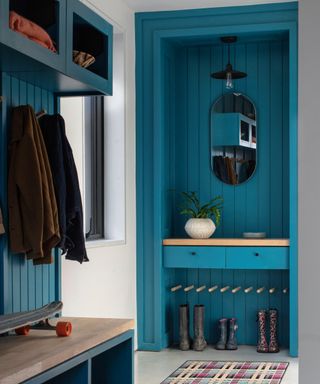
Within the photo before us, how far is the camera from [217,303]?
20.1 ft

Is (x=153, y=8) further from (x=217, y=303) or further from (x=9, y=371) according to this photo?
(x=9, y=371)

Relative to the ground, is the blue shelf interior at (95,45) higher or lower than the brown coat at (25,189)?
higher

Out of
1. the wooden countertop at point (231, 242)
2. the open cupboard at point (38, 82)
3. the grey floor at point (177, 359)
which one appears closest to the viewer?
the open cupboard at point (38, 82)

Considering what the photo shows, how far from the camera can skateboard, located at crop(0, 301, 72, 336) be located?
8.89 ft

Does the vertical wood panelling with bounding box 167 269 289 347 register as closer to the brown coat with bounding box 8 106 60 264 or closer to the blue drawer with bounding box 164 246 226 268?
the blue drawer with bounding box 164 246 226 268

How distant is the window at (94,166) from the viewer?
5.26 metres

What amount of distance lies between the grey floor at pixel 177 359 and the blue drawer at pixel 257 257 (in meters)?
0.70

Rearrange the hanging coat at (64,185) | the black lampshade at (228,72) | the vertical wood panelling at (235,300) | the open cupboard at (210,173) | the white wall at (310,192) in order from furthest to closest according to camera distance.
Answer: the vertical wood panelling at (235,300), the black lampshade at (228,72), the open cupboard at (210,173), the hanging coat at (64,185), the white wall at (310,192)

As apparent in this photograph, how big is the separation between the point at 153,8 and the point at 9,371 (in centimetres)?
402

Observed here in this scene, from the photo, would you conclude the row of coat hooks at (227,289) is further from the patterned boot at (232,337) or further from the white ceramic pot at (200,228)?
the white ceramic pot at (200,228)

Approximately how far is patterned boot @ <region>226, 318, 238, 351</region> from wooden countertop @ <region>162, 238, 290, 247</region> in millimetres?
717

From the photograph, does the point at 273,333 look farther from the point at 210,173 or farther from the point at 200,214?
the point at 210,173

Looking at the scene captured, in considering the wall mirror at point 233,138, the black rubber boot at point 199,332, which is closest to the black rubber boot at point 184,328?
the black rubber boot at point 199,332

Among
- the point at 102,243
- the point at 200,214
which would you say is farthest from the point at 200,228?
the point at 102,243
